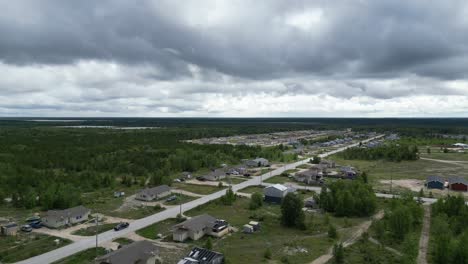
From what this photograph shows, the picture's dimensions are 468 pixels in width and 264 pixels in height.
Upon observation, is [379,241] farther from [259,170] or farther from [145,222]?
[259,170]

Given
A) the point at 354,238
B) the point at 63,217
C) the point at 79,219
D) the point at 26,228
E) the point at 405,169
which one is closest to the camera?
the point at 354,238

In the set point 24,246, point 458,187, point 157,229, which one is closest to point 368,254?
point 157,229

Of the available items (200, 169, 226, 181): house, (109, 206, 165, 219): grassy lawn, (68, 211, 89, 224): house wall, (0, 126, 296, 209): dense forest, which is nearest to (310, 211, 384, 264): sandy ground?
(109, 206, 165, 219): grassy lawn

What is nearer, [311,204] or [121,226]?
[121,226]

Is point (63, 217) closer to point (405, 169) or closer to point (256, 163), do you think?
point (256, 163)

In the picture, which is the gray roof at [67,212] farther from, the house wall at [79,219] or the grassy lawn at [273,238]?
the grassy lawn at [273,238]

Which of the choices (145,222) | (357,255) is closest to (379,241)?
(357,255)

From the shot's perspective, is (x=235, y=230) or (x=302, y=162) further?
(x=302, y=162)
